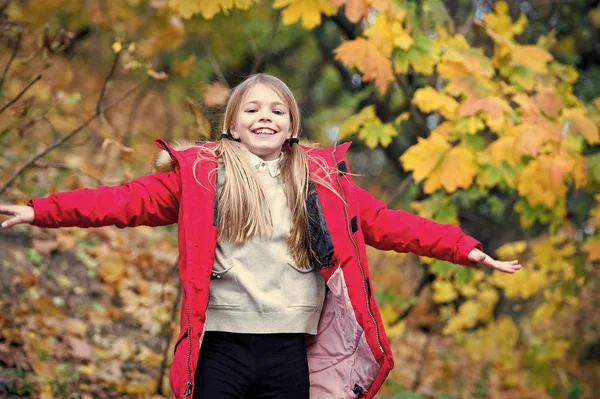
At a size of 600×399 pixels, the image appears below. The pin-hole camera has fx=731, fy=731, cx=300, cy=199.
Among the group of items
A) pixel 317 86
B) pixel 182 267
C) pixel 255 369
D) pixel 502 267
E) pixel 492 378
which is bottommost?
pixel 492 378

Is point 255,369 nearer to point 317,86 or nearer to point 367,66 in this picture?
point 367,66

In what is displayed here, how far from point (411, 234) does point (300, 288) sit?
1.53ft

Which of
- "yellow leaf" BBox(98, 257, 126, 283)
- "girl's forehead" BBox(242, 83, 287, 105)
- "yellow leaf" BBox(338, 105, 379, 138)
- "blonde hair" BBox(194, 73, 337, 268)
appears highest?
"girl's forehead" BBox(242, 83, 287, 105)

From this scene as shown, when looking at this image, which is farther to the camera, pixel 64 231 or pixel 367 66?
pixel 64 231

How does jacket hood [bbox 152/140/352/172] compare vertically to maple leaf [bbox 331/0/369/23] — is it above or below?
below

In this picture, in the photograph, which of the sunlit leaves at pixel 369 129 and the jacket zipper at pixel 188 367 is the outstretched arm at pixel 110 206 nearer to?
the jacket zipper at pixel 188 367

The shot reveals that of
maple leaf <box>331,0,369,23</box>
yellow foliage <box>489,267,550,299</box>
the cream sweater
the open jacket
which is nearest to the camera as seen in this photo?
the open jacket

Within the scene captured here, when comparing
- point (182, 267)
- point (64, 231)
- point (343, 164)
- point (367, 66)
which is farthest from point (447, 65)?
point (64, 231)

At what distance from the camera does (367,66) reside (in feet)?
13.4

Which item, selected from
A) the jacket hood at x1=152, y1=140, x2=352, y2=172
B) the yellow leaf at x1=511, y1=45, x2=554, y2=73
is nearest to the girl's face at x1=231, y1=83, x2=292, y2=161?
the jacket hood at x1=152, y1=140, x2=352, y2=172

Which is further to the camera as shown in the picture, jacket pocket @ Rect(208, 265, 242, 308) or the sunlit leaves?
the sunlit leaves

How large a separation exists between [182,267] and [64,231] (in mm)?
3897

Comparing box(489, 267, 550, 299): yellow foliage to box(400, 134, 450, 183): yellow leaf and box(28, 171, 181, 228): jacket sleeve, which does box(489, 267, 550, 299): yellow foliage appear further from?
box(28, 171, 181, 228): jacket sleeve

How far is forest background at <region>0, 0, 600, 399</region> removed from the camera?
4.09 m
